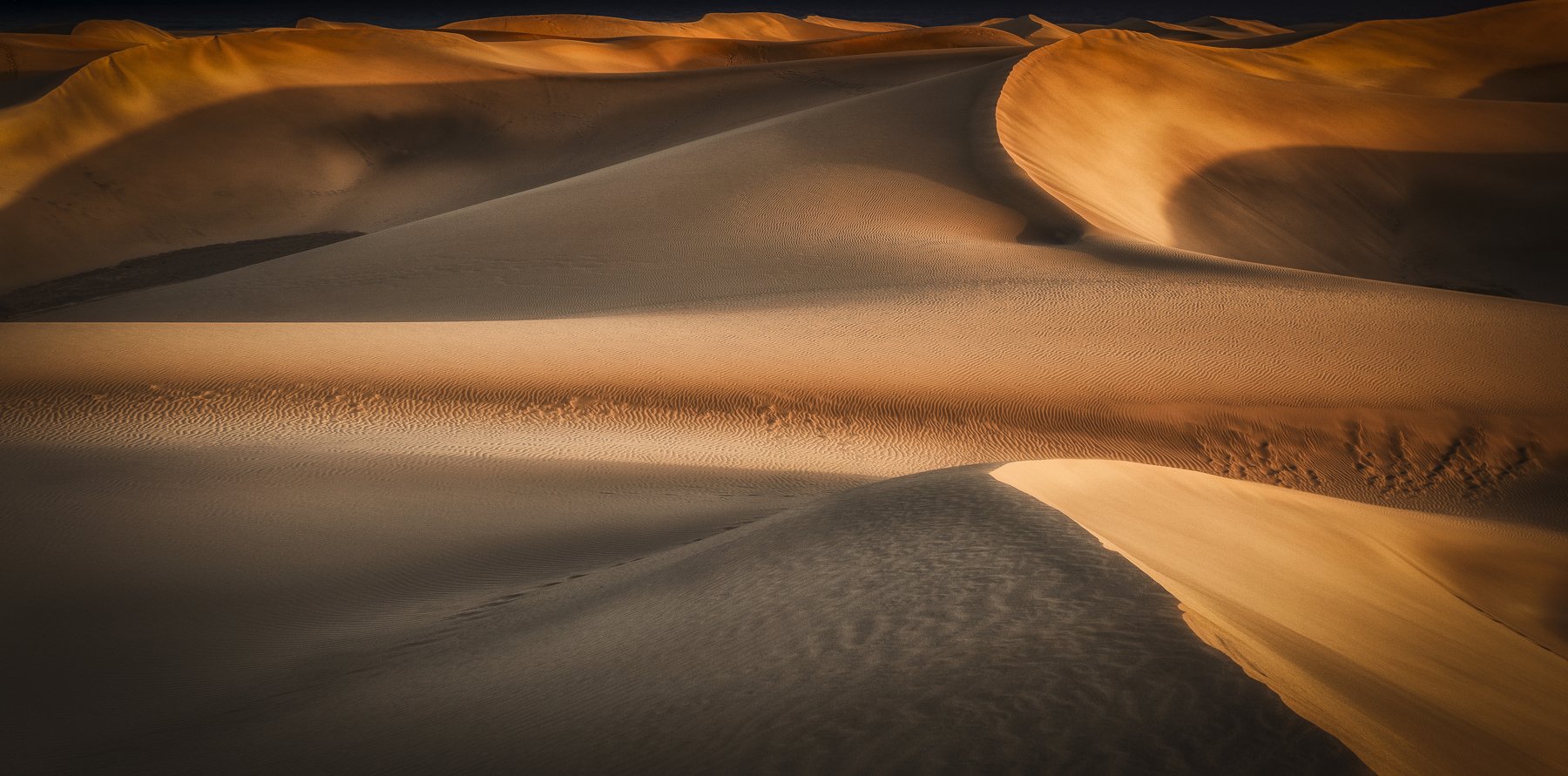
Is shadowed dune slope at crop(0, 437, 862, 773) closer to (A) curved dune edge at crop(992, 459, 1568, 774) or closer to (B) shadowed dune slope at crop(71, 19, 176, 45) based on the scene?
(A) curved dune edge at crop(992, 459, 1568, 774)

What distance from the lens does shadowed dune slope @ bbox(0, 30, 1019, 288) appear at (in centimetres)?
1614

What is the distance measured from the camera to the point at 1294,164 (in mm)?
15609

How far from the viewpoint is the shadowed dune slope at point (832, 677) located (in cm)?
179

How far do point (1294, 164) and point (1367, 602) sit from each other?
46.4 feet

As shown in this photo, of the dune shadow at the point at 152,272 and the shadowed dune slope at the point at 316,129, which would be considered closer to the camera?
the dune shadow at the point at 152,272

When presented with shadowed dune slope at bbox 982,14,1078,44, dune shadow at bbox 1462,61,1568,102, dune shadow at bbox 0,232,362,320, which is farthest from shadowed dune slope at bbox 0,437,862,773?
shadowed dune slope at bbox 982,14,1078,44

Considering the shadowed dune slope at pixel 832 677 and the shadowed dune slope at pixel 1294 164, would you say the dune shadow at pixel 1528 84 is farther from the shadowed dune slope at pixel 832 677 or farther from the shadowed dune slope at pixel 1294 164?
the shadowed dune slope at pixel 832 677

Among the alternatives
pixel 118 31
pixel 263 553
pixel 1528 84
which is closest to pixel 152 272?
pixel 263 553

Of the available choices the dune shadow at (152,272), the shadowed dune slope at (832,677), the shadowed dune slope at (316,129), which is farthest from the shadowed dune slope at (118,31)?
the shadowed dune slope at (832,677)

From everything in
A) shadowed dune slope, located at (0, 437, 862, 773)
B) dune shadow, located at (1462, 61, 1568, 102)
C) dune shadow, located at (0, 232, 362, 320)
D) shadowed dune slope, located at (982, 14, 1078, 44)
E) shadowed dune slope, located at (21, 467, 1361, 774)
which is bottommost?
dune shadow, located at (0, 232, 362, 320)

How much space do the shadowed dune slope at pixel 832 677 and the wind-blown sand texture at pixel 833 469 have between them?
1 cm

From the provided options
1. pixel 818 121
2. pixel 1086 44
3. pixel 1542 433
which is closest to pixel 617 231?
pixel 818 121

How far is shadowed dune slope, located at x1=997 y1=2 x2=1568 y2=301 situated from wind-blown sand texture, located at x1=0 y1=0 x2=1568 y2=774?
0.10 metres

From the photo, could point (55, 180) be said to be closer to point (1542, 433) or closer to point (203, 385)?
point (203, 385)
